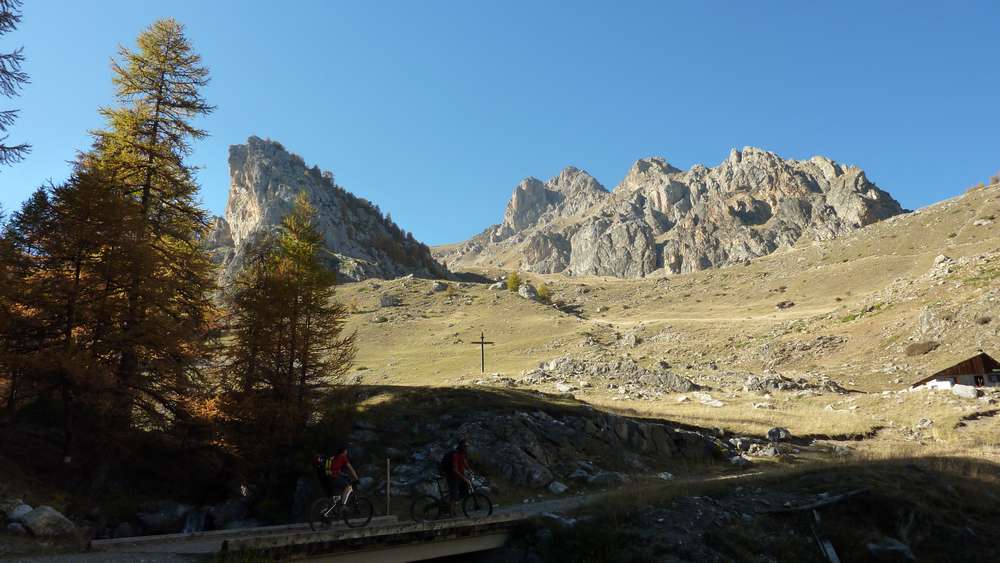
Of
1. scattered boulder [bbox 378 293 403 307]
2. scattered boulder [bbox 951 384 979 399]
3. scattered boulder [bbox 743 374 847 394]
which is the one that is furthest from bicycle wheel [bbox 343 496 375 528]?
scattered boulder [bbox 378 293 403 307]

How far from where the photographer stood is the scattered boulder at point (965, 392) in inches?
1588

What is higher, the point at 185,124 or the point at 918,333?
the point at 185,124

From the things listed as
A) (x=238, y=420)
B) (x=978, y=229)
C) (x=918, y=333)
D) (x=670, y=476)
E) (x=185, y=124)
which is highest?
(x=978, y=229)

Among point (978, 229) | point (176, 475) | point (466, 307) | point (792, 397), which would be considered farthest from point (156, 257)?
point (978, 229)

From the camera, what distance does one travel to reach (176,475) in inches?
872

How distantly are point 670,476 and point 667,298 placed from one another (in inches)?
4946

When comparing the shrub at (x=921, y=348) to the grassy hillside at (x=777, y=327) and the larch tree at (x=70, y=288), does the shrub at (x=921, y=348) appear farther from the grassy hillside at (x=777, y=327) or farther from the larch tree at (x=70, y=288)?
the larch tree at (x=70, y=288)

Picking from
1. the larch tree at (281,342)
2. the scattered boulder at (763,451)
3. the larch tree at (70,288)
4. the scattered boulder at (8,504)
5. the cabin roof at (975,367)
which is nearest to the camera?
the scattered boulder at (8,504)

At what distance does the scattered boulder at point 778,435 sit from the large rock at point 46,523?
31610 millimetres

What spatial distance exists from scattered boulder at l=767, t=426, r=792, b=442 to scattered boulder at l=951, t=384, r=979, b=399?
17.8m

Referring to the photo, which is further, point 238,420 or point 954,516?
point 238,420

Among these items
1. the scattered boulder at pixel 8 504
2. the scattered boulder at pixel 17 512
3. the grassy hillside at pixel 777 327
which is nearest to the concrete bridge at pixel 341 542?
the scattered boulder at pixel 17 512

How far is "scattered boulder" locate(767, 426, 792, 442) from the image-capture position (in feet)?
105

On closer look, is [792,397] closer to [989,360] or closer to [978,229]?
[989,360]
